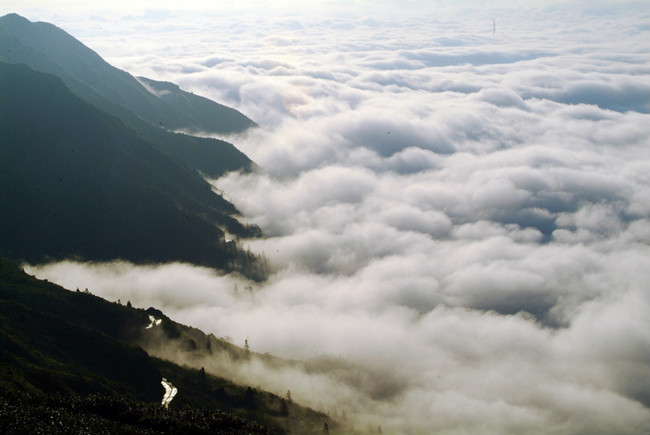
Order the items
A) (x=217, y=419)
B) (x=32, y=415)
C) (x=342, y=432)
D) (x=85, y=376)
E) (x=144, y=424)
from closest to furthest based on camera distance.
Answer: (x=32, y=415) < (x=144, y=424) < (x=217, y=419) < (x=85, y=376) < (x=342, y=432)

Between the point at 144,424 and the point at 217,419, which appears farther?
the point at 217,419

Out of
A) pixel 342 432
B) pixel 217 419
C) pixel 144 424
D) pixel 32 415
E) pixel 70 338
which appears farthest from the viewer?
pixel 342 432

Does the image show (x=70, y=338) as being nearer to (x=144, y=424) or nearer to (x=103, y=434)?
(x=144, y=424)

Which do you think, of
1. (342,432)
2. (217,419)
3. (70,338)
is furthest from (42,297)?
(342,432)

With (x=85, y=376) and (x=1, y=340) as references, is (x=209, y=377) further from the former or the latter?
(x=1, y=340)

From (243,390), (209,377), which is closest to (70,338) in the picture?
(209,377)

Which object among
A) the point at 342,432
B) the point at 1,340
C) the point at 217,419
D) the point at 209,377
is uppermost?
the point at 1,340

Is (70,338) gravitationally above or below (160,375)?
above
